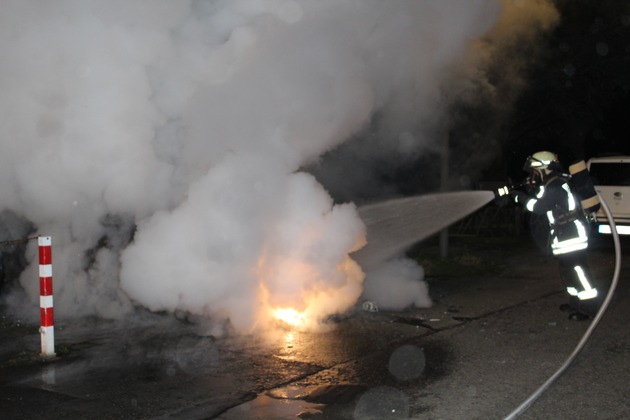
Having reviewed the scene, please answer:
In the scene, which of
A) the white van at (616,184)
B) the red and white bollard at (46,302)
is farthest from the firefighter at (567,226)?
the white van at (616,184)

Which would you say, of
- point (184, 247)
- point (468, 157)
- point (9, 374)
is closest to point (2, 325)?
point (9, 374)

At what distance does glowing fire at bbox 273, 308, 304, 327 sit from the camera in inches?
251

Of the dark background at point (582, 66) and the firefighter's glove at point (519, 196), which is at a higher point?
the dark background at point (582, 66)

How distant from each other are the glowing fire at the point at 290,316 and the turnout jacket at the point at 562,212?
8.50 feet

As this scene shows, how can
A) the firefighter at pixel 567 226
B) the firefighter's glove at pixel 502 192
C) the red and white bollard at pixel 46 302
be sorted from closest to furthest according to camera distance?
the red and white bollard at pixel 46 302
the firefighter at pixel 567 226
the firefighter's glove at pixel 502 192

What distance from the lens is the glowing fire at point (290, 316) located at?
6.37 m

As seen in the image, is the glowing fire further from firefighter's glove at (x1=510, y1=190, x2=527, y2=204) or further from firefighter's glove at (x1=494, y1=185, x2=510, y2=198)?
firefighter's glove at (x1=510, y1=190, x2=527, y2=204)

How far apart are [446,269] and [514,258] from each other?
1965 mm

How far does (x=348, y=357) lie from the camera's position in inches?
217

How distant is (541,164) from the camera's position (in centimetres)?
691

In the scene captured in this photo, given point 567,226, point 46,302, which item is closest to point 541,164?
point 567,226

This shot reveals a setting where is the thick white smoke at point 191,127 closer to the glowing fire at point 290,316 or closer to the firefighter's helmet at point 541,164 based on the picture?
the glowing fire at point 290,316

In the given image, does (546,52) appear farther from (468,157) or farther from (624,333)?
(624,333)

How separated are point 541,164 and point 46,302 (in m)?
4.86
